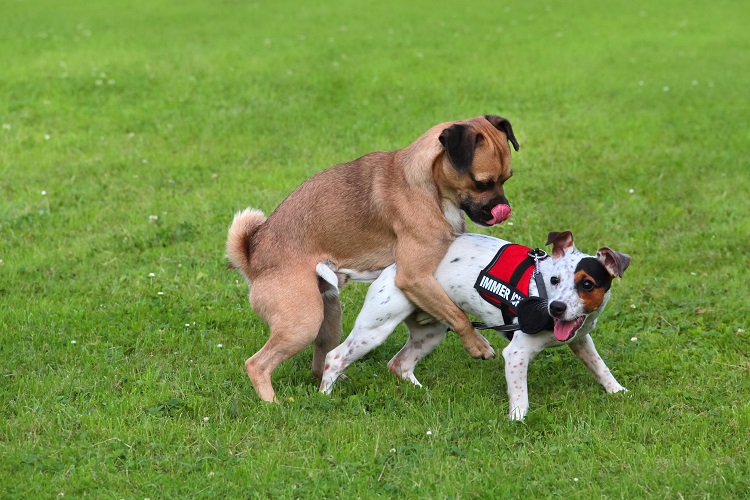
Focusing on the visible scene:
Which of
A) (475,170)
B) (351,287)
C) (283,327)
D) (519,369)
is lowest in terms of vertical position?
Result: (351,287)

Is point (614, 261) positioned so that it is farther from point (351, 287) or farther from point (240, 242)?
point (351, 287)

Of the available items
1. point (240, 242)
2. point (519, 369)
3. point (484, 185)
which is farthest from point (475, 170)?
point (240, 242)

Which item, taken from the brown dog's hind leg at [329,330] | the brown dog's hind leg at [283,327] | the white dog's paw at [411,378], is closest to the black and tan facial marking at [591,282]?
the white dog's paw at [411,378]

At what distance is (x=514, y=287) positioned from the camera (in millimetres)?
6207

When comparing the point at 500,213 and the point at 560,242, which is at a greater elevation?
the point at 500,213

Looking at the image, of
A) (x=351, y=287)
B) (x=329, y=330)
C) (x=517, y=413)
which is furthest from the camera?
(x=351, y=287)

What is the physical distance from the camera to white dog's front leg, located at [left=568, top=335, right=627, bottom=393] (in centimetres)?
639

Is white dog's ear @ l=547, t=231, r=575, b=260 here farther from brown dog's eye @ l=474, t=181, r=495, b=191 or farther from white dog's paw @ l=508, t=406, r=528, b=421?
white dog's paw @ l=508, t=406, r=528, b=421

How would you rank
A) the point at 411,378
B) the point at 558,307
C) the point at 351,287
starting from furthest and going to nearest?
1. the point at 351,287
2. the point at 411,378
3. the point at 558,307

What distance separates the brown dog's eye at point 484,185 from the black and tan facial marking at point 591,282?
35.5 inches

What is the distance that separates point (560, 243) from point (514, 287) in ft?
1.38

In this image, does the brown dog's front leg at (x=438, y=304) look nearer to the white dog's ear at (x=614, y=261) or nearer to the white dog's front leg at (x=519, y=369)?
the white dog's front leg at (x=519, y=369)

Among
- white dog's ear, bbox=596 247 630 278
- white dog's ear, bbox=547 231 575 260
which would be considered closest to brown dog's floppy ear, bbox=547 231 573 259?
white dog's ear, bbox=547 231 575 260

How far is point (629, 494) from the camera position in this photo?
493 centimetres
